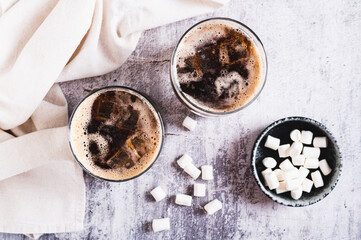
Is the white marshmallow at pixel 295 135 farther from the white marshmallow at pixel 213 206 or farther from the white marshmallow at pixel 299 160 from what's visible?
the white marshmallow at pixel 213 206

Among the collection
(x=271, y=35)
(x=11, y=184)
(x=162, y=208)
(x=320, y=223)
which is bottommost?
(x=11, y=184)

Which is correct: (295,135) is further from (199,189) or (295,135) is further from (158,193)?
(158,193)

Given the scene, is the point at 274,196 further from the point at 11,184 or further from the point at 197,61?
the point at 11,184

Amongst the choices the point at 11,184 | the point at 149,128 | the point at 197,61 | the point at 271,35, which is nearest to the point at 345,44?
the point at 271,35

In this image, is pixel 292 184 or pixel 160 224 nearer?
pixel 292 184

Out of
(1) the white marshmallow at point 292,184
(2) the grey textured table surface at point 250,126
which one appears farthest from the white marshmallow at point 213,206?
(1) the white marshmallow at point 292,184

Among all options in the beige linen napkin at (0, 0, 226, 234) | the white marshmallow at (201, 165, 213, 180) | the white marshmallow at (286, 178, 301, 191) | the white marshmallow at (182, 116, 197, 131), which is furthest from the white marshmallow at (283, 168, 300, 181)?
the beige linen napkin at (0, 0, 226, 234)

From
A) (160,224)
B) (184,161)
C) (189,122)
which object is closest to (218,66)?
(189,122)
